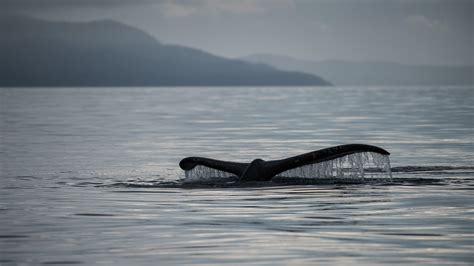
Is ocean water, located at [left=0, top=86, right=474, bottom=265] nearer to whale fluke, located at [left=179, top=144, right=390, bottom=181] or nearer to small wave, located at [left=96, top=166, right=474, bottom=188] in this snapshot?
small wave, located at [left=96, top=166, right=474, bottom=188]

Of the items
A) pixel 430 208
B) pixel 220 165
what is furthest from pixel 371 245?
pixel 220 165

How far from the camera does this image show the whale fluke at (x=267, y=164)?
1405 cm

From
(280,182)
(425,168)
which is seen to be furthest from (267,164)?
(425,168)

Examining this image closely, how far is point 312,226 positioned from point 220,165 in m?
4.03

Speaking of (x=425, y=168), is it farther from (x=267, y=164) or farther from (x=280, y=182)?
(x=267, y=164)

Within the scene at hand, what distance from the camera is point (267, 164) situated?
15.5 meters

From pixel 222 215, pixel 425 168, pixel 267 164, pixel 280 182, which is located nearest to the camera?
pixel 222 215

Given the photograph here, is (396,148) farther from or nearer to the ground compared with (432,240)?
farther from the ground

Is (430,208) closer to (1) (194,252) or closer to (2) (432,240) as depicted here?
(2) (432,240)

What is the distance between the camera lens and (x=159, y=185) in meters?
16.2

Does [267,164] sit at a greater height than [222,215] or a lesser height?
greater

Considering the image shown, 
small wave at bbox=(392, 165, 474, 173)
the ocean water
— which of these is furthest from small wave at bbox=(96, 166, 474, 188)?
small wave at bbox=(392, 165, 474, 173)

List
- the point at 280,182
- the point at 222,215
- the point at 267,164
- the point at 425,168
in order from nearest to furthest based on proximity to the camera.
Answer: the point at 222,215
the point at 267,164
the point at 280,182
the point at 425,168

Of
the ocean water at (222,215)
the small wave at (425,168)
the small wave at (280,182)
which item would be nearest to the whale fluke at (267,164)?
the small wave at (280,182)
